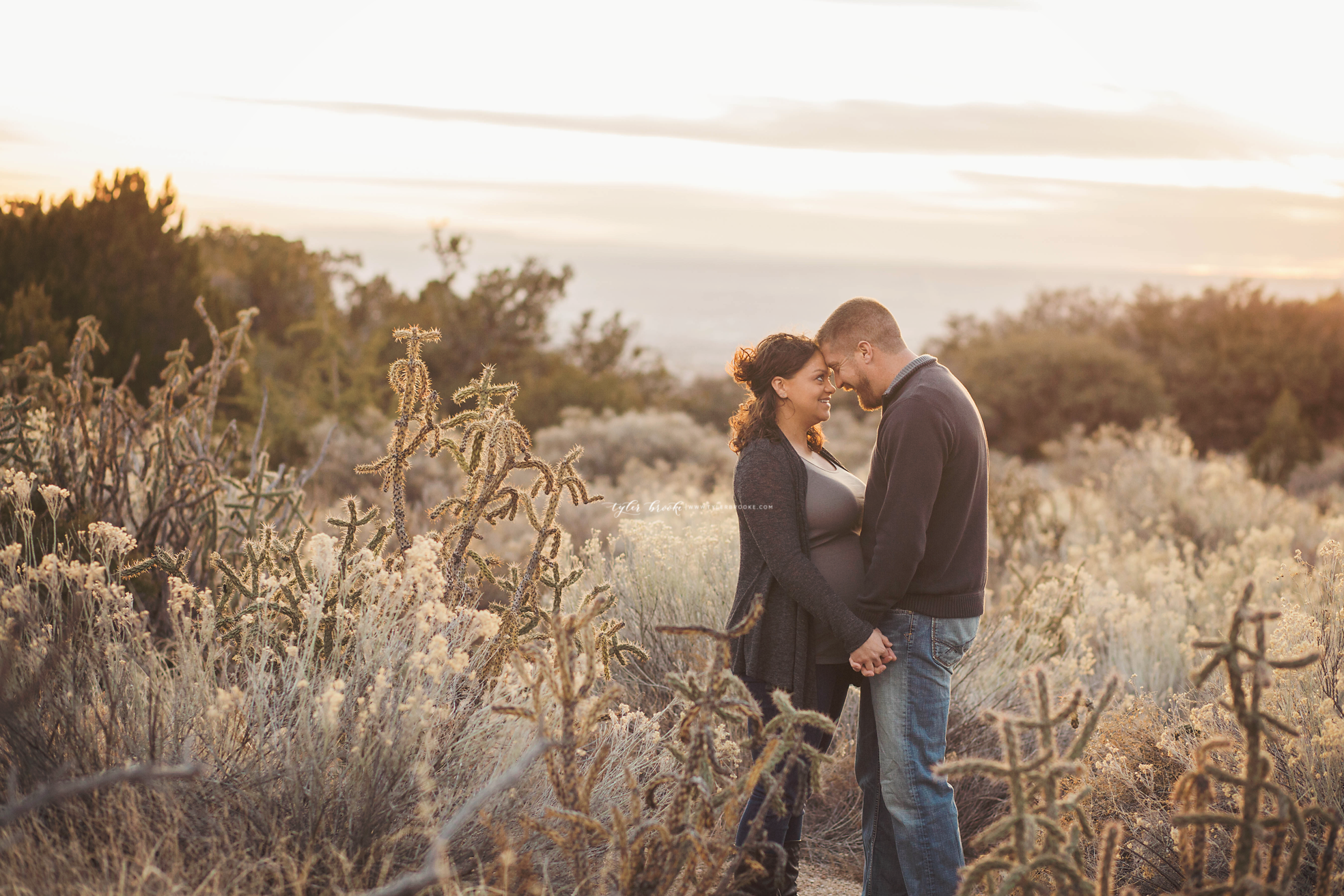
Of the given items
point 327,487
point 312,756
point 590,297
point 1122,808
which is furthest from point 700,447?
point 590,297

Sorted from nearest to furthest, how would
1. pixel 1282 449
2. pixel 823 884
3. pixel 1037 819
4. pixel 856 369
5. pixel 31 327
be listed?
pixel 1037 819
pixel 856 369
pixel 823 884
pixel 31 327
pixel 1282 449

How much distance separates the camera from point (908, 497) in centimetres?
321

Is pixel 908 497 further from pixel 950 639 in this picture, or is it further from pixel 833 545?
pixel 950 639

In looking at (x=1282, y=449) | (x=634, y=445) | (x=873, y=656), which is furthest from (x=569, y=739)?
(x=1282, y=449)

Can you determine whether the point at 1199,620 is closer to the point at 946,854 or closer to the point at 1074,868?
the point at 946,854

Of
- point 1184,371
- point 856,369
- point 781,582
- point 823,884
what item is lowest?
point 823,884

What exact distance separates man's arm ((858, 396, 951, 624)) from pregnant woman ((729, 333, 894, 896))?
0.18 m

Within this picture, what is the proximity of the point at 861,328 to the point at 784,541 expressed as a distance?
0.87 m

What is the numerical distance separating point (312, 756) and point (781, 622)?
1.57m

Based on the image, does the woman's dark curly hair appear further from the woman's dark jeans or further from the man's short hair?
the woman's dark jeans

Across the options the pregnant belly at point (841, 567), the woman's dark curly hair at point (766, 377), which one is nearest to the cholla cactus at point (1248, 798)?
the pregnant belly at point (841, 567)

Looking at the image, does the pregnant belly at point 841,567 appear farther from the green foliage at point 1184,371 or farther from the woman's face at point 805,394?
the green foliage at point 1184,371

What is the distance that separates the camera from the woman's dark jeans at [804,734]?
3373 millimetres

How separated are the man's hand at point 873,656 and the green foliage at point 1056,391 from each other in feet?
63.2
